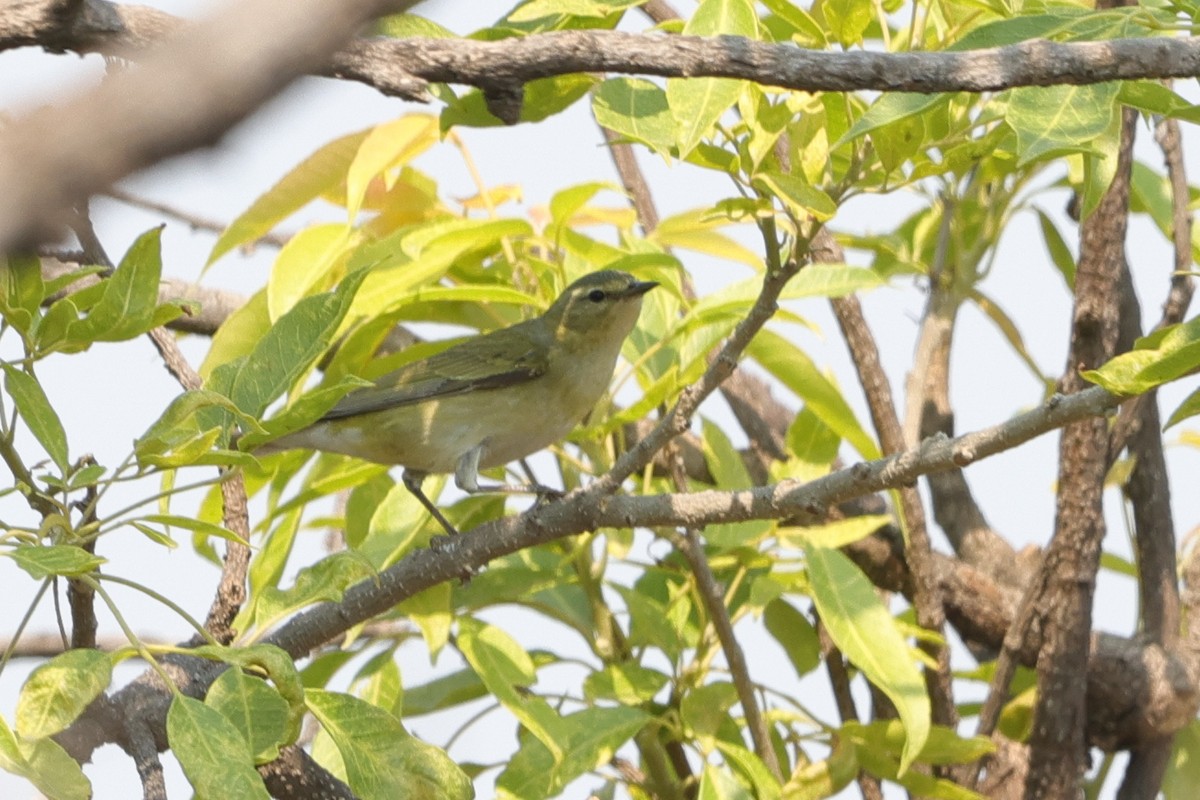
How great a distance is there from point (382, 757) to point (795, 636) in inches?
70.1

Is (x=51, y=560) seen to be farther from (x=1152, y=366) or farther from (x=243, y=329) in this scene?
(x=243, y=329)

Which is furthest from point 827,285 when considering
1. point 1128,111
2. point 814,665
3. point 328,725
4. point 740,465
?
→ point 328,725

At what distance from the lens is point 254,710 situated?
5.81ft

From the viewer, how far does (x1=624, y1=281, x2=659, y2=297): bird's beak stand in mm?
3671

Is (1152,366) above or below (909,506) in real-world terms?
above

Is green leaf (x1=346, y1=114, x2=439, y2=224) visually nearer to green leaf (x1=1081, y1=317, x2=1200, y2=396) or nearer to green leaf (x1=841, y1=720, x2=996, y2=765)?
green leaf (x1=841, y1=720, x2=996, y2=765)

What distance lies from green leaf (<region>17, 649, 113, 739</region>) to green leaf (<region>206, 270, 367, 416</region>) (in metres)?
0.43

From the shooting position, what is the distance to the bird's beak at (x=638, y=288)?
367 centimetres

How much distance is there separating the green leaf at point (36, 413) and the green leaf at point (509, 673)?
1099 millimetres

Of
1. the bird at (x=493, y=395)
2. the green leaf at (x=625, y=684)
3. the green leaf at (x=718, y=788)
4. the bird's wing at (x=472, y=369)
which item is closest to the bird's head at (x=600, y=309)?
the bird at (x=493, y=395)

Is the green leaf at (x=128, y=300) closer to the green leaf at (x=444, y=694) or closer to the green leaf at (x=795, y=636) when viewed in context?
the green leaf at (x=444, y=694)

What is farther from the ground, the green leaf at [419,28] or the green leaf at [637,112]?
the green leaf at [419,28]

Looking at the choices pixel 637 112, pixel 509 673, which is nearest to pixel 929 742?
pixel 509 673

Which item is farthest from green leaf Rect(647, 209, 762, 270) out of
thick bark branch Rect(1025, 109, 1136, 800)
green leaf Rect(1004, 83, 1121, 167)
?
green leaf Rect(1004, 83, 1121, 167)
